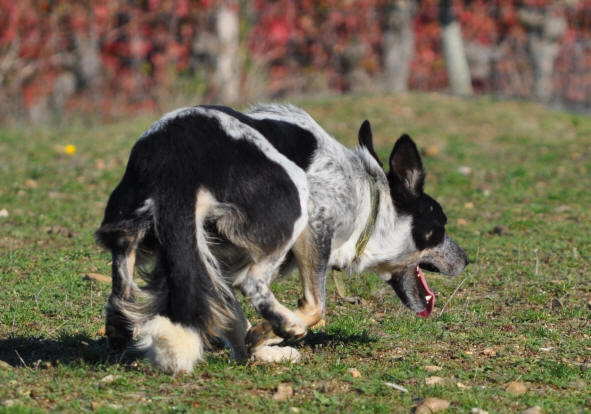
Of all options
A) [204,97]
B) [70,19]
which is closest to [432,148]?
[204,97]

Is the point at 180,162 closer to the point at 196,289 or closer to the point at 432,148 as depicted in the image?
the point at 196,289

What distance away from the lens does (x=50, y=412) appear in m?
3.89

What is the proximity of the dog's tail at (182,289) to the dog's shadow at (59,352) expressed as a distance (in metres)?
0.62

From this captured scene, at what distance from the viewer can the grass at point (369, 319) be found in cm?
429

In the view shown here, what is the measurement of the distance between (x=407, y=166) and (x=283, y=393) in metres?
1.67

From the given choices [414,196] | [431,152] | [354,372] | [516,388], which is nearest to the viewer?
[516,388]

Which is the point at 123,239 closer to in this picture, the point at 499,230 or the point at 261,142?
the point at 261,142

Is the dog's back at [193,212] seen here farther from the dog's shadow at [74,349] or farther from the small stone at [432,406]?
the small stone at [432,406]

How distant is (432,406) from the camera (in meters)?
4.17

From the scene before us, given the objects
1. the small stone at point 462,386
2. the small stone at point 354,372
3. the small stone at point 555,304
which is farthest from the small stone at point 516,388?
the small stone at point 555,304

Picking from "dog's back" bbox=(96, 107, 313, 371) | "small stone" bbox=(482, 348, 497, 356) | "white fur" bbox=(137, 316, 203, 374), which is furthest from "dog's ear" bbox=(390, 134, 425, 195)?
"white fur" bbox=(137, 316, 203, 374)

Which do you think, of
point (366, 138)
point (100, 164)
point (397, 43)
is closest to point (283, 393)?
point (366, 138)

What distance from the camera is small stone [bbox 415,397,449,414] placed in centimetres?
414

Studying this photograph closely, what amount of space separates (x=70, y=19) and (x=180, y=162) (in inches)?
601
